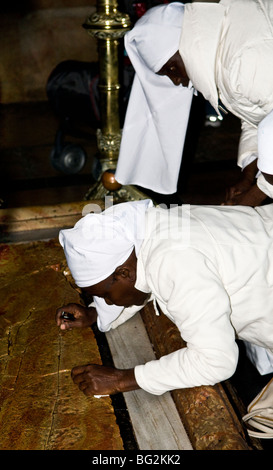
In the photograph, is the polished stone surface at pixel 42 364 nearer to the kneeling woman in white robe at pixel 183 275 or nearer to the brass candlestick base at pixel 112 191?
the kneeling woman in white robe at pixel 183 275

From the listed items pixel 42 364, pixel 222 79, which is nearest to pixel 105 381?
pixel 42 364

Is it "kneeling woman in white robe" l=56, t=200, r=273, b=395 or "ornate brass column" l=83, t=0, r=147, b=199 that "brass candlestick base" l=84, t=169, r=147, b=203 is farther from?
"kneeling woman in white robe" l=56, t=200, r=273, b=395

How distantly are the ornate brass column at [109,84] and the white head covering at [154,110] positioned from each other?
181 millimetres

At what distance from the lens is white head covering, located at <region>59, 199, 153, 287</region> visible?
1.44 metres

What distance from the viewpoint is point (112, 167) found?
2701mm

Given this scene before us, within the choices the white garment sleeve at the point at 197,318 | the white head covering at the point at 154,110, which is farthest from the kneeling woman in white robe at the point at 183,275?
the white head covering at the point at 154,110

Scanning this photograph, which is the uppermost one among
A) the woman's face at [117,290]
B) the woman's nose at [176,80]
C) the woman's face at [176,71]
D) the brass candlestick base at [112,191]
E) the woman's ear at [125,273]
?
the woman's face at [176,71]

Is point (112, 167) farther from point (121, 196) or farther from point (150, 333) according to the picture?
point (150, 333)

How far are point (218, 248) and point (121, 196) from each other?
48.7 inches

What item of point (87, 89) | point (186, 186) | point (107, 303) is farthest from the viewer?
point (186, 186)

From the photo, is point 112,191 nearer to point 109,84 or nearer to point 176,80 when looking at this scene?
point 109,84

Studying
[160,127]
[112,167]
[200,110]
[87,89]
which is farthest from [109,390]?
[200,110]

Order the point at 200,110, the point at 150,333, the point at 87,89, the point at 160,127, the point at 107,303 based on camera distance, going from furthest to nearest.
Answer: the point at 200,110 → the point at 87,89 → the point at 160,127 → the point at 150,333 → the point at 107,303

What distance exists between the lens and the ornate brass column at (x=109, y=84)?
239cm
